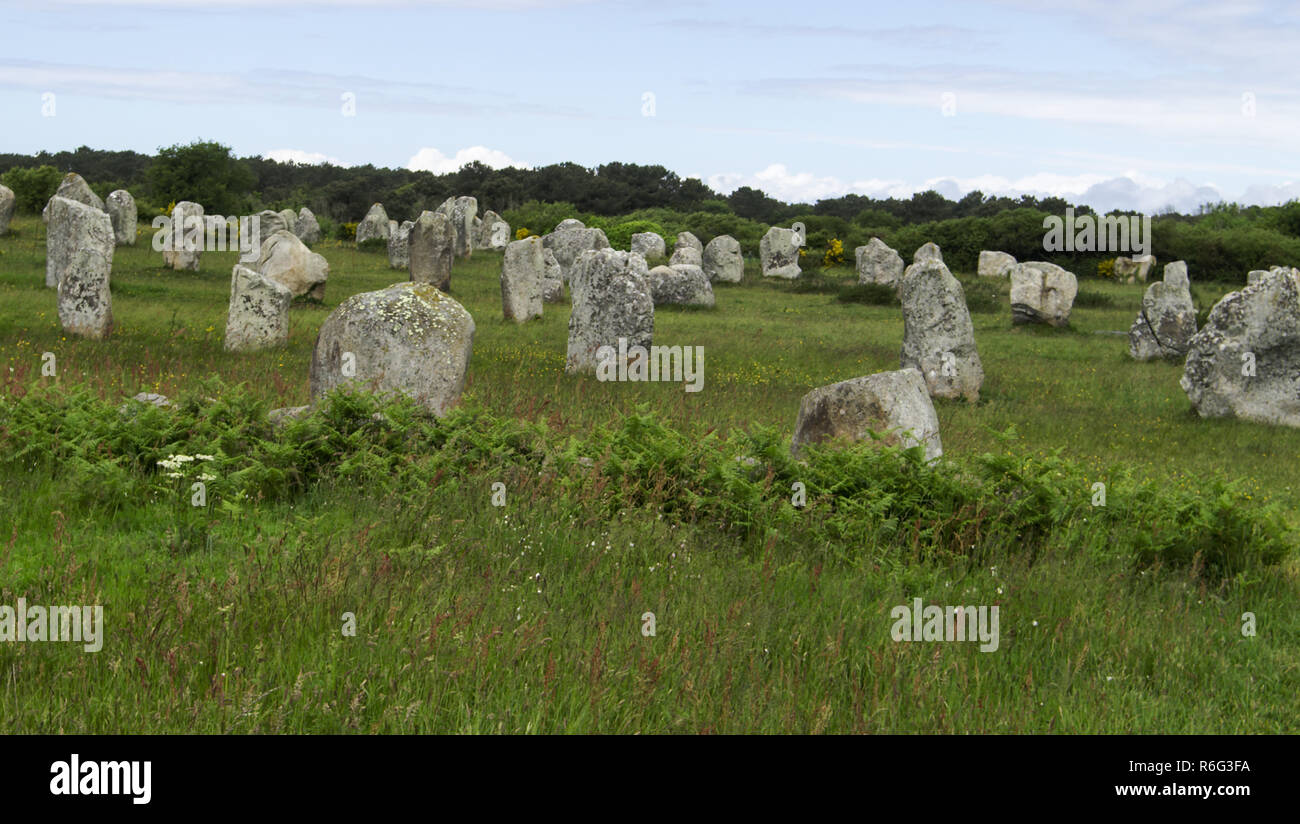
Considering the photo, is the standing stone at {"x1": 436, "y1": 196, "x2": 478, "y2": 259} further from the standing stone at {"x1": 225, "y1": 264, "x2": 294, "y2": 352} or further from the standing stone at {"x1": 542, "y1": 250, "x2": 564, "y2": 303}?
the standing stone at {"x1": 225, "y1": 264, "x2": 294, "y2": 352}

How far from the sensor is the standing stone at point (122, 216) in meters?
39.5

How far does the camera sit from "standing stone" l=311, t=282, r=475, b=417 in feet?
42.1

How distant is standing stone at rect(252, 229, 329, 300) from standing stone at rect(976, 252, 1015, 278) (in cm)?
2871

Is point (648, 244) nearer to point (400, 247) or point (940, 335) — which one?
point (400, 247)

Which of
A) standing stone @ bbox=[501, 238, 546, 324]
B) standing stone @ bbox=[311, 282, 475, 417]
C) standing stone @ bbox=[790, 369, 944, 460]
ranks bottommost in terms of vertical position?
standing stone @ bbox=[790, 369, 944, 460]

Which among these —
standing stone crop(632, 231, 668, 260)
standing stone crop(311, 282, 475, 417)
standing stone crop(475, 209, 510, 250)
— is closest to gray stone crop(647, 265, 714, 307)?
standing stone crop(632, 231, 668, 260)

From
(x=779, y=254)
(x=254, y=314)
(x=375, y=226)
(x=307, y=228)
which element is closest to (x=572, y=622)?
(x=254, y=314)

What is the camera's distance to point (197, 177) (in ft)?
181

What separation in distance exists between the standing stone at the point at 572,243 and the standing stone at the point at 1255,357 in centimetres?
2707

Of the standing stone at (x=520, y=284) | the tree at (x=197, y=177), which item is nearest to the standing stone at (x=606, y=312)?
the standing stone at (x=520, y=284)

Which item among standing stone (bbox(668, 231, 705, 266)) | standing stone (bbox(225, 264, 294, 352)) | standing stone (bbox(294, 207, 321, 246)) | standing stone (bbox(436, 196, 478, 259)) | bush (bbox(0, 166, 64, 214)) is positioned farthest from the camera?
standing stone (bbox(294, 207, 321, 246))

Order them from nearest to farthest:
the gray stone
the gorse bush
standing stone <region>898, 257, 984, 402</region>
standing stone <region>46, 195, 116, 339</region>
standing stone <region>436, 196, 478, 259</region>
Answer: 1. the gorse bush
2. standing stone <region>898, 257, 984, 402</region>
3. standing stone <region>46, 195, 116, 339</region>
4. the gray stone
5. standing stone <region>436, 196, 478, 259</region>

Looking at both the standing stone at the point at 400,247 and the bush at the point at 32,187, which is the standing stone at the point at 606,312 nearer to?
the standing stone at the point at 400,247
